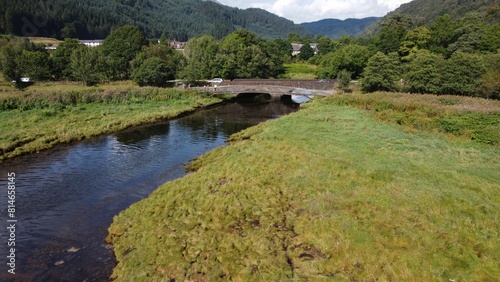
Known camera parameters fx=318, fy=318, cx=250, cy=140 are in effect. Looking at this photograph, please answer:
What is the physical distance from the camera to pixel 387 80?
52.6 m

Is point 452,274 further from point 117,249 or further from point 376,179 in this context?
point 117,249

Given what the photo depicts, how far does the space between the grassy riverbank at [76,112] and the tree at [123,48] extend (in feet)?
78.7

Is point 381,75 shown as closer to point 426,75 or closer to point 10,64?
point 426,75

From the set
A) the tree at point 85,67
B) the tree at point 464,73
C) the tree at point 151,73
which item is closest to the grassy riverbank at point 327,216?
the tree at point 464,73

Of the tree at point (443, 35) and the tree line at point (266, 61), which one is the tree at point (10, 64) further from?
the tree at point (443, 35)

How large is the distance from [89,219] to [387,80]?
49.3 m

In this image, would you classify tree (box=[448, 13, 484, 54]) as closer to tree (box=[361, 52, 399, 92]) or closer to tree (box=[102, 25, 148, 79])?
tree (box=[361, 52, 399, 92])

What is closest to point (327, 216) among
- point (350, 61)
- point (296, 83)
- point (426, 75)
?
point (426, 75)

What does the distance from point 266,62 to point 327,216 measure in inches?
2636

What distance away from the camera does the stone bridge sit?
55.9m

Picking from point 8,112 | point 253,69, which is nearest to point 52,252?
point 8,112

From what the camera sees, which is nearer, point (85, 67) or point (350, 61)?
point (85, 67)

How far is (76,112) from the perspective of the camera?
41469 mm

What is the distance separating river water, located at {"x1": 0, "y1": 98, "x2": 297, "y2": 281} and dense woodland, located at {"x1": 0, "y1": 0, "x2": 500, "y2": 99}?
1167 inches
